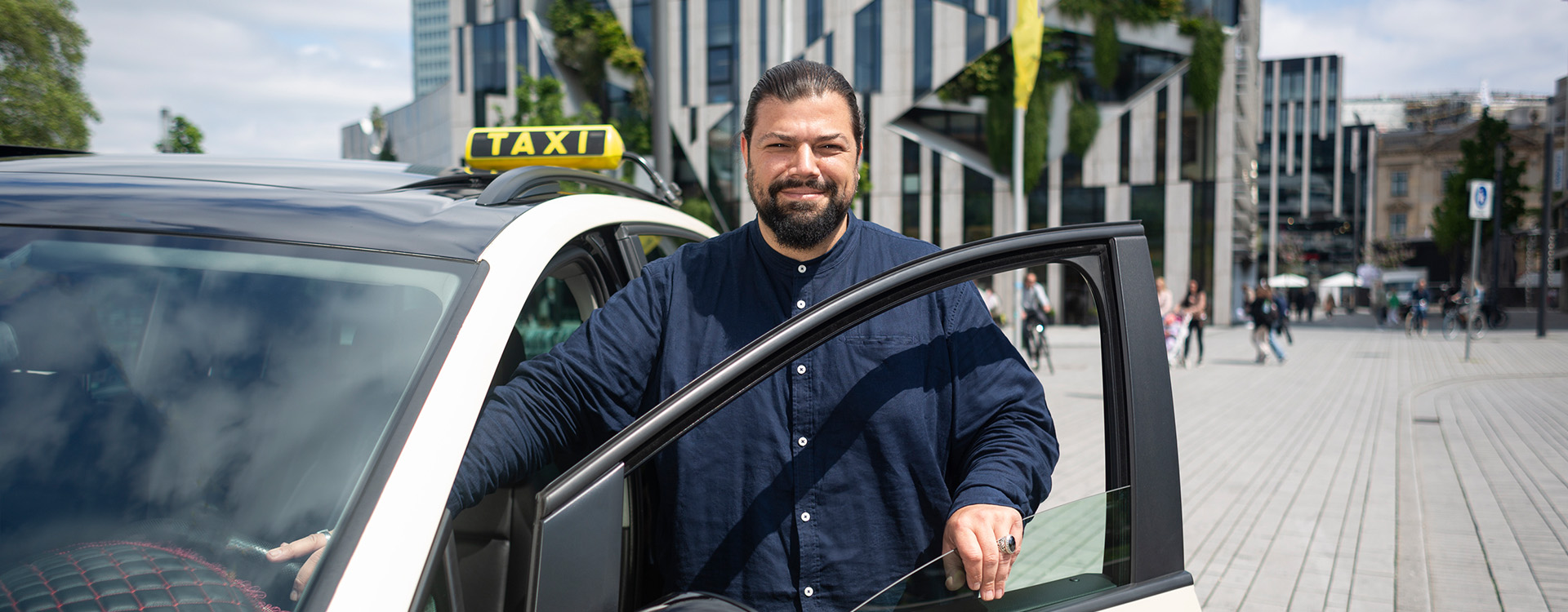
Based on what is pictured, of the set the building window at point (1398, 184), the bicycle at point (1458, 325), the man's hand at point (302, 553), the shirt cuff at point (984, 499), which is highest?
the building window at point (1398, 184)

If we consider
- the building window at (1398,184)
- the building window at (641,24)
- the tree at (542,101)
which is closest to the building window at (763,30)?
Result: the building window at (641,24)

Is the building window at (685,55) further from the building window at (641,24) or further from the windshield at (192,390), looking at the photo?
the windshield at (192,390)

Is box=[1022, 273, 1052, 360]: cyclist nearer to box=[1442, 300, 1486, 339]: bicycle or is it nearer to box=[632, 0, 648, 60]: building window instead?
box=[1442, 300, 1486, 339]: bicycle

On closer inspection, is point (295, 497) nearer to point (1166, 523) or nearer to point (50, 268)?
point (50, 268)

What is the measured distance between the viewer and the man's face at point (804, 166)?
1643mm

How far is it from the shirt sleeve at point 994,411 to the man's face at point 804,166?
279 mm

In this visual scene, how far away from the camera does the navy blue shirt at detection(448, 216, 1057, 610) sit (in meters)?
1.54

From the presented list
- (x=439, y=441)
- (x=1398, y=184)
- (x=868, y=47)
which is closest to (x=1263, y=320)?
(x=439, y=441)

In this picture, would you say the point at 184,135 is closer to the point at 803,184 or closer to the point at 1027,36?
the point at 1027,36

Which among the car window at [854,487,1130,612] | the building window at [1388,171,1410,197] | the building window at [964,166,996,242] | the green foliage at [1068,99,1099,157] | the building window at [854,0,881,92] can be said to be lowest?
the car window at [854,487,1130,612]

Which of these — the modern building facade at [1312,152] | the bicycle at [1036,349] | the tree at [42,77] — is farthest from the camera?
the modern building facade at [1312,152]

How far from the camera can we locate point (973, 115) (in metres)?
31.7

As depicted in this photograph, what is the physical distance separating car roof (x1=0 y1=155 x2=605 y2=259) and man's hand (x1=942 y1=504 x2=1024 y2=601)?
0.85 metres

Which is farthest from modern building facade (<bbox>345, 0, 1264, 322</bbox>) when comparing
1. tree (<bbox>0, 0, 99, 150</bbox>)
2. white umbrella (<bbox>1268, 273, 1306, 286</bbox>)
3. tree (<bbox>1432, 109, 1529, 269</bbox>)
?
white umbrella (<bbox>1268, 273, 1306, 286</bbox>)
